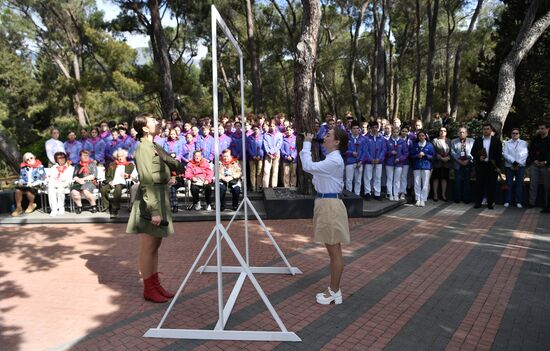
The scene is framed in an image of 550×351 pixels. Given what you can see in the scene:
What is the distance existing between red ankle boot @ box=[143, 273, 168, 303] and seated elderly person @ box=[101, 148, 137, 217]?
5.15m

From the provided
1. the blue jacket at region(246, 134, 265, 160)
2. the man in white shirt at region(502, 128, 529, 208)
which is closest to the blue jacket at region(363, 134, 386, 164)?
the blue jacket at region(246, 134, 265, 160)

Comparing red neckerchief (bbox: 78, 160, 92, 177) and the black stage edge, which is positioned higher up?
red neckerchief (bbox: 78, 160, 92, 177)

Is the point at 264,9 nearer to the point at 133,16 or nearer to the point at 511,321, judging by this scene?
the point at 133,16

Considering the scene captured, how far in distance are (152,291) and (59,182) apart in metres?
6.25

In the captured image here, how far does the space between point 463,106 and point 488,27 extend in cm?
1167

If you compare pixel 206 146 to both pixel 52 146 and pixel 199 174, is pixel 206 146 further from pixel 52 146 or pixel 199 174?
pixel 52 146

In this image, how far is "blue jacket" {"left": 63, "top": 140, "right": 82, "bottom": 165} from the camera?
11.2 m

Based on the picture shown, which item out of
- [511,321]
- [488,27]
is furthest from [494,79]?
[511,321]

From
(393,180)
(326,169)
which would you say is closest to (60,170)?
(326,169)

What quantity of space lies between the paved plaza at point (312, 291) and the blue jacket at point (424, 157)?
270 centimetres

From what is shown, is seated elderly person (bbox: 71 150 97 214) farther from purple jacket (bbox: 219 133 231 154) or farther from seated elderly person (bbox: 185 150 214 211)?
purple jacket (bbox: 219 133 231 154)

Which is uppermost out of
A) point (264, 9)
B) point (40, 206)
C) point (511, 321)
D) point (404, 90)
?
point (264, 9)

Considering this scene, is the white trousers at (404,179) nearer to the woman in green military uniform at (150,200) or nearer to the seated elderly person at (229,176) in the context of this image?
the seated elderly person at (229,176)

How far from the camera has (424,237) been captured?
764 cm
